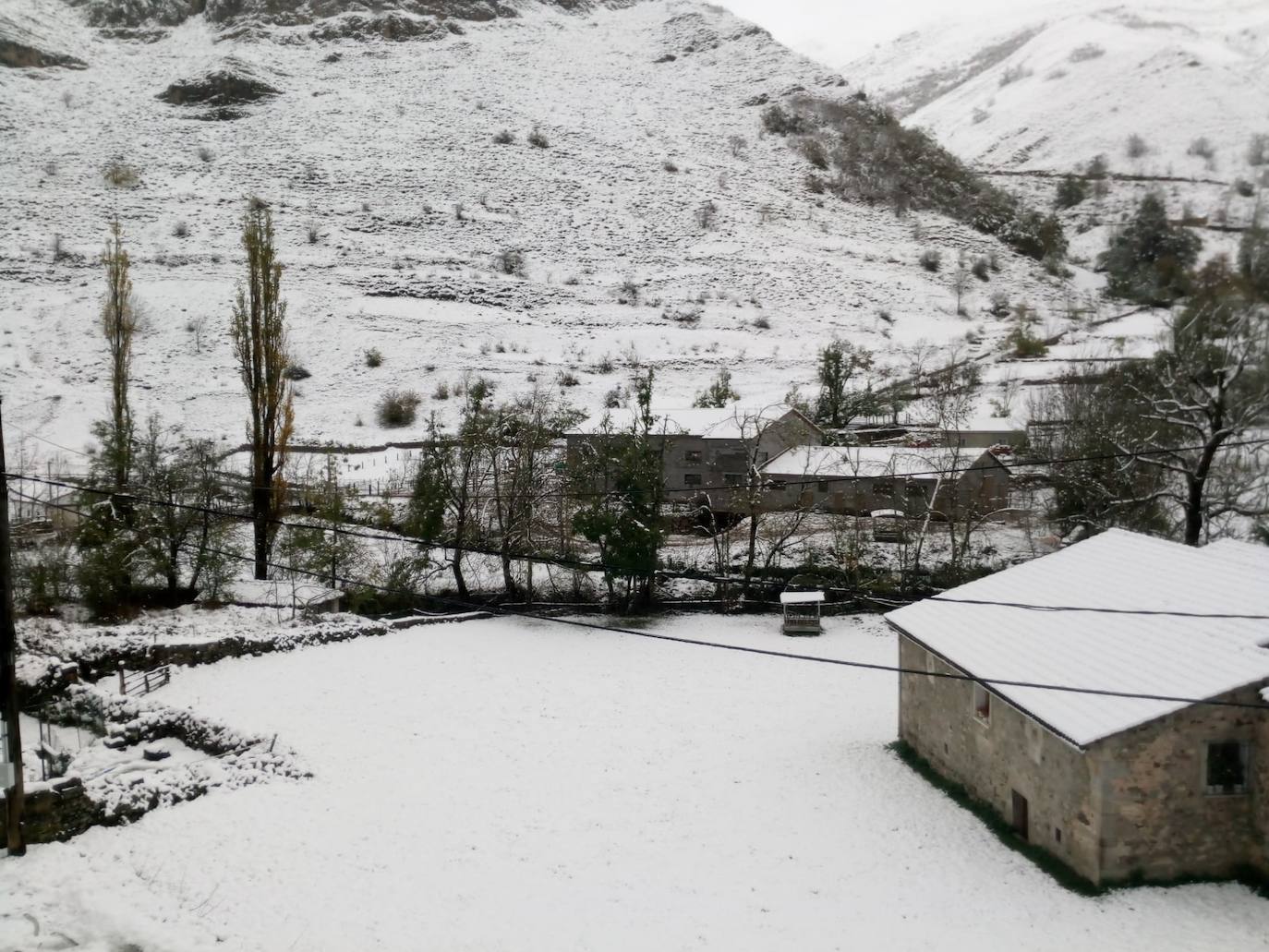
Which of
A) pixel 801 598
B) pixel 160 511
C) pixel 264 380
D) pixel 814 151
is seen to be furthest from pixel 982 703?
pixel 814 151

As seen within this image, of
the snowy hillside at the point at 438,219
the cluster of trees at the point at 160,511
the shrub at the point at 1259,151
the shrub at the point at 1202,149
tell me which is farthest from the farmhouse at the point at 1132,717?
the shrub at the point at 1202,149

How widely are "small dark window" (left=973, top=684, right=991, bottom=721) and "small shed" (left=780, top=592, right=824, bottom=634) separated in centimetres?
1334

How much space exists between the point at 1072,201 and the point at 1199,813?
268 ft

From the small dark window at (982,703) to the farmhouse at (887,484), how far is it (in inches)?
722

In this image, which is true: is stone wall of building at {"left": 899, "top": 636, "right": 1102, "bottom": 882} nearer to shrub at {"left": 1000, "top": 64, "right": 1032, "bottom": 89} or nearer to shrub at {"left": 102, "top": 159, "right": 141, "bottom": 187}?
shrub at {"left": 102, "top": 159, "right": 141, "bottom": 187}

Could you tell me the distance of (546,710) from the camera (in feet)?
64.9

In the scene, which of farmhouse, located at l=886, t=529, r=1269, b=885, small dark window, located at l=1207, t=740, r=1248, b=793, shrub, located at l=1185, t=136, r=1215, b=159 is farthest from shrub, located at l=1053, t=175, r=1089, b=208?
small dark window, located at l=1207, t=740, r=1248, b=793

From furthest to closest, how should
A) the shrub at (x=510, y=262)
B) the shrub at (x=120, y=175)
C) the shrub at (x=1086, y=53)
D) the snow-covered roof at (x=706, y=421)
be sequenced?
1. the shrub at (x=1086, y=53)
2. the shrub at (x=120, y=175)
3. the shrub at (x=510, y=262)
4. the snow-covered roof at (x=706, y=421)

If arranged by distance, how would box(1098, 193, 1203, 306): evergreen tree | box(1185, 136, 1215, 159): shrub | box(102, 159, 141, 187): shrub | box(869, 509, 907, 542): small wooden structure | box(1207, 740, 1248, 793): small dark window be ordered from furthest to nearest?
box(102, 159, 141, 187): shrub < box(1185, 136, 1215, 159): shrub < box(869, 509, 907, 542): small wooden structure < box(1098, 193, 1203, 306): evergreen tree < box(1207, 740, 1248, 793): small dark window

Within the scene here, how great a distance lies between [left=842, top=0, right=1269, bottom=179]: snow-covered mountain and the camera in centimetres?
6331

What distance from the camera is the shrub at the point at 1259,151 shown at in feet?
144

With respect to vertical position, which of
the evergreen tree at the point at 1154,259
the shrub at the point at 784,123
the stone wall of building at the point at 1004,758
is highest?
the shrub at the point at 784,123

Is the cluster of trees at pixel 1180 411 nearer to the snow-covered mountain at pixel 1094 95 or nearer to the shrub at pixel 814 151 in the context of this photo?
the snow-covered mountain at pixel 1094 95

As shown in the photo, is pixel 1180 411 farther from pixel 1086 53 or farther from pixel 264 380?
pixel 1086 53
